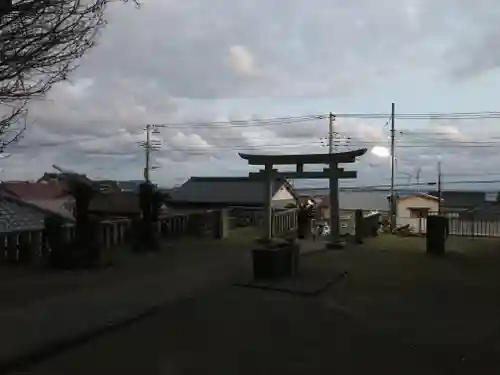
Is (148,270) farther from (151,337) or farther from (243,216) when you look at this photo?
(243,216)

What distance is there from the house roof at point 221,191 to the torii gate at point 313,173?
1740 centimetres

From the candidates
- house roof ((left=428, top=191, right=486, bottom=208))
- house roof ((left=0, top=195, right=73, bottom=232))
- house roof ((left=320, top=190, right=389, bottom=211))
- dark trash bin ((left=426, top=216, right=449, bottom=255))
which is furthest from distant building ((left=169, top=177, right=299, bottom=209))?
dark trash bin ((left=426, top=216, right=449, bottom=255))

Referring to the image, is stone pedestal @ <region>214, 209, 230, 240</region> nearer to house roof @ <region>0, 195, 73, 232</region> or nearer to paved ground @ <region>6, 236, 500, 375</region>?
house roof @ <region>0, 195, 73, 232</region>

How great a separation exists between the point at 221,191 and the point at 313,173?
21.7 m

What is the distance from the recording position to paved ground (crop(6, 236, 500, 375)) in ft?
17.5

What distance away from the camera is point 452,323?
276 inches

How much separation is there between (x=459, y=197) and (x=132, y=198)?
30.3 metres

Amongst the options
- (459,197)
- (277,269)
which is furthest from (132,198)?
(459,197)

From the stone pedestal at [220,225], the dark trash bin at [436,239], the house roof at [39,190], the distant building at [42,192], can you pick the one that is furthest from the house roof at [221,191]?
the dark trash bin at [436,239]

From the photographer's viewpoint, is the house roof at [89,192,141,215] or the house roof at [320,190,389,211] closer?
the house roof at [89,192,141,215]

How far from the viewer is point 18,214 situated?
20312 millimetres

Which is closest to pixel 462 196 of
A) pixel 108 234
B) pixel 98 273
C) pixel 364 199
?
pixel 364 199

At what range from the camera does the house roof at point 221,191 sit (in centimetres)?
3625

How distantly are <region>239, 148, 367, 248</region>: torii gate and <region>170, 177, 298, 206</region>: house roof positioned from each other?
17.4 meters
